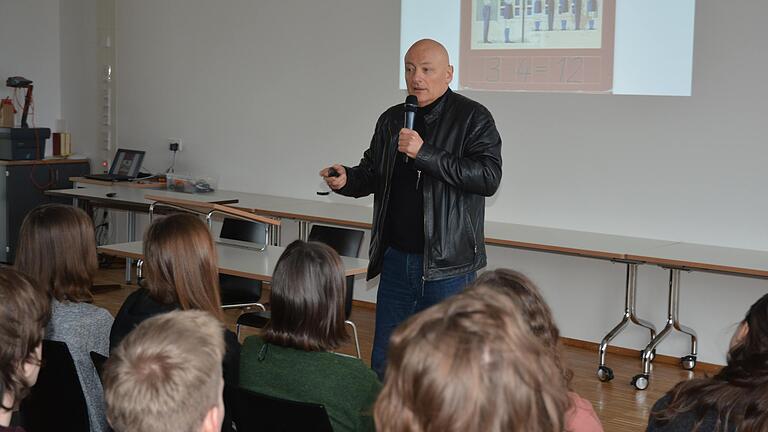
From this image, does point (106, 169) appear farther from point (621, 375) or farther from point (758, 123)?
point (758, 123)

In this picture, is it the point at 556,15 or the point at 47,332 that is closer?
the point at 47,332

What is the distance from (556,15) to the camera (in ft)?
17.6

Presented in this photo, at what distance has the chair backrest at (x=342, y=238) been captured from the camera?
479 cm

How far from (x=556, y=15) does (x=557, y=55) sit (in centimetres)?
24

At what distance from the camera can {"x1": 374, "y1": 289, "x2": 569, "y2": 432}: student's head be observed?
112 cm

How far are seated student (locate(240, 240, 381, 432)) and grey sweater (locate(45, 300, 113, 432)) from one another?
2.25 ft

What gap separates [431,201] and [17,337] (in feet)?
5.49

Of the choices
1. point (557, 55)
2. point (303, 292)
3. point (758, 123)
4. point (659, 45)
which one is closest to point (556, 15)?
point (557, 55)

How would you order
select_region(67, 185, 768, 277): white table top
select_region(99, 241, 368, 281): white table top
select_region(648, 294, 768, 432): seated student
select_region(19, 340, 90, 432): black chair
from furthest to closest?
select_region(67, 185, 768, 277): white table top, select_region(99, 241, 368, 281): white table top, select_region(19, 340, 90, 432): black chair, select_region(648, 294, 768, 432): seated student

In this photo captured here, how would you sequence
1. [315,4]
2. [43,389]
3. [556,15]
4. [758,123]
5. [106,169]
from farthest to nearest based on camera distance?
1. [106,169]
2. [315,4]
3. [556,15]
4. [758,123]
5. [43,389]

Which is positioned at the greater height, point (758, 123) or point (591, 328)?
point (758, 123)

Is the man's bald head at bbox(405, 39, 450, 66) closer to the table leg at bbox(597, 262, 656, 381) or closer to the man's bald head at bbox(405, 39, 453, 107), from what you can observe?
the man's bald head at bbox(405, 39, 453, 107)

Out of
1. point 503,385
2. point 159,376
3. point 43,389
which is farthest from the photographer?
point 43,389

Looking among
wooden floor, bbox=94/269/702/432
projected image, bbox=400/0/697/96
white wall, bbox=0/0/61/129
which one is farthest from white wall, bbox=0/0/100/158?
projected image, bbox=400/0/697/96
